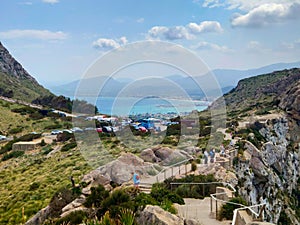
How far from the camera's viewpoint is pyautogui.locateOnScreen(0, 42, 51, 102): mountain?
75.2 m

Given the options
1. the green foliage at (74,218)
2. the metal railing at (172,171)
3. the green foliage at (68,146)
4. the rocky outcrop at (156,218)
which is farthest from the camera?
the green foliage at (68,146)

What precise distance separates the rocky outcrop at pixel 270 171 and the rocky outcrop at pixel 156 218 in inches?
389

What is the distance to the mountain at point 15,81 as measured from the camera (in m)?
75.2

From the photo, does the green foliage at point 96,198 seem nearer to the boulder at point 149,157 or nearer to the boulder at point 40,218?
the boulder at point 40,218

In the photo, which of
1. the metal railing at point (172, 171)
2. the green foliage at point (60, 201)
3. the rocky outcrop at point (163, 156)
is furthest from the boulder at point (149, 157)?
the green foliage at point (60, 201)

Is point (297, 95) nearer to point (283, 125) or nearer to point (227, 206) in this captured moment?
point (283, 125)

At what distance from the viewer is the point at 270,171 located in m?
25.1

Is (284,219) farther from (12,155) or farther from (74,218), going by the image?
(12,155)

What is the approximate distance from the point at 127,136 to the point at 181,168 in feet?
21.9

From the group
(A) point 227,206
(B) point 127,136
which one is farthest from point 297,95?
(A) point 227,206

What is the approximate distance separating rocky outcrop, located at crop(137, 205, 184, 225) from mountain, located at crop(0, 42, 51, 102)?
66071 millimetres

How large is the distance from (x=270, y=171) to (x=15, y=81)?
249ft

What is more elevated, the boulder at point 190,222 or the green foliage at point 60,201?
the boulder at point 190,222

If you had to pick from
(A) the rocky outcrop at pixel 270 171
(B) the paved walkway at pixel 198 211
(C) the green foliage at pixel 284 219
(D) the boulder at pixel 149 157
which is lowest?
(C) the green foliage at pixel 284 219
